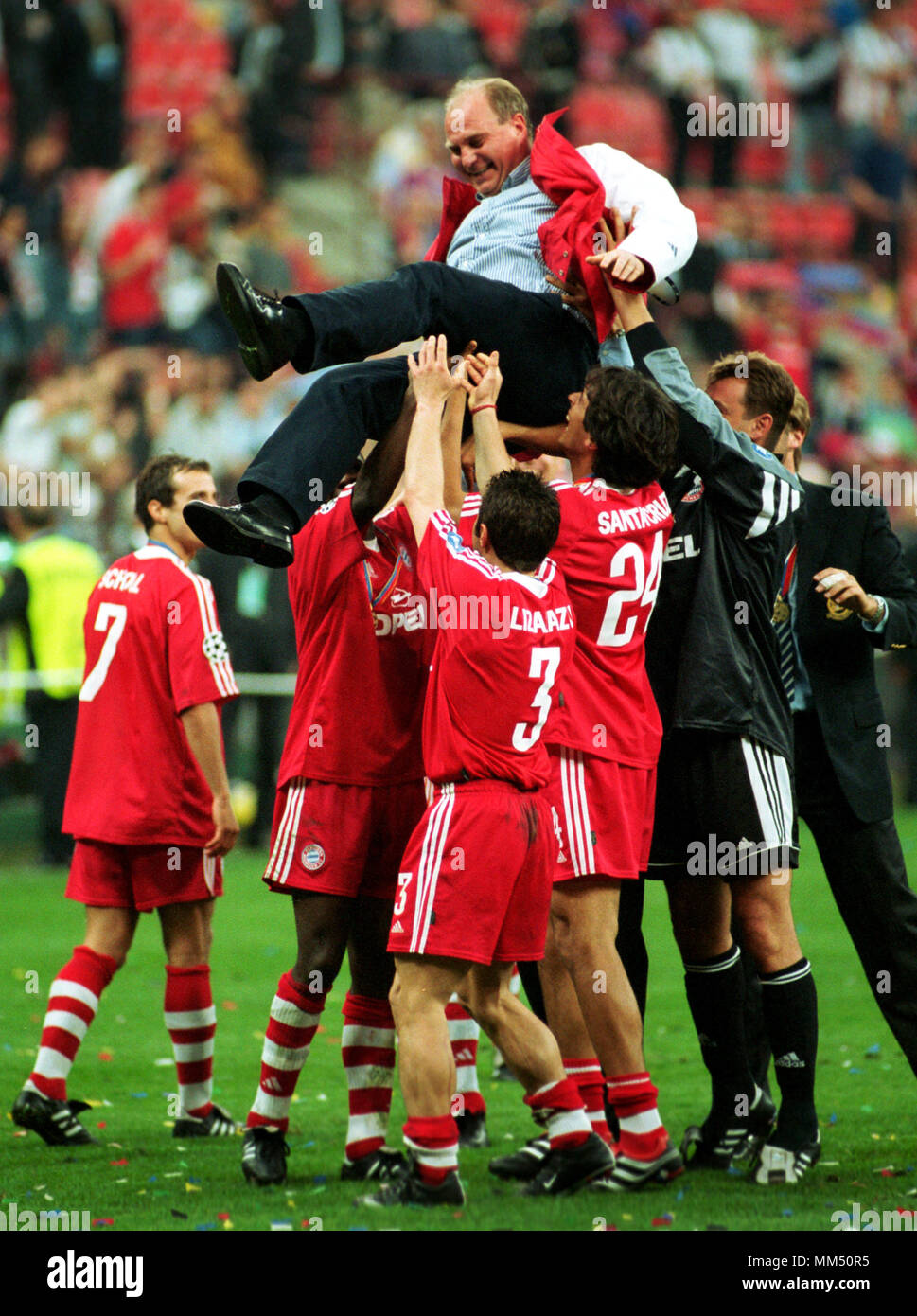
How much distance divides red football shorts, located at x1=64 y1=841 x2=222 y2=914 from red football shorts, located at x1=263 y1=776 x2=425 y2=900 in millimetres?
772

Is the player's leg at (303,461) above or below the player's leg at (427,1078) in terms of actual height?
above

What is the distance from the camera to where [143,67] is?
16203 millimetres

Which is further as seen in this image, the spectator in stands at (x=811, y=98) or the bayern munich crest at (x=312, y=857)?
the spectator in stands at (x=811, y=98)

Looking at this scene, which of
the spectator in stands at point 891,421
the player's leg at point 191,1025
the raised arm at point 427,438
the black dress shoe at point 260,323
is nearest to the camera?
the black dress shoe at point 260,323

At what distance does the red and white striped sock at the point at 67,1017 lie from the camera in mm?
4781

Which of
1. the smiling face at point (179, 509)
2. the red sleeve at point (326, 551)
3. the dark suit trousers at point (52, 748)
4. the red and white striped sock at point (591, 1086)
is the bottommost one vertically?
the red and white striped sock at point (591, 1086)

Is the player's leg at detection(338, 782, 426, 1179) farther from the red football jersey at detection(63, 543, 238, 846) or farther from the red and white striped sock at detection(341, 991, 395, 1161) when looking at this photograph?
the red football jersey at detection(63, 543, 238, 846)

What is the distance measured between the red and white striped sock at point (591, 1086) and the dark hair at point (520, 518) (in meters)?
1.32

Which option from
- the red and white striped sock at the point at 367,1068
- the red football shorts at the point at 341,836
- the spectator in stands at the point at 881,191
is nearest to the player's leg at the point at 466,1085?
the red and white striped sock at the point at 367,1068

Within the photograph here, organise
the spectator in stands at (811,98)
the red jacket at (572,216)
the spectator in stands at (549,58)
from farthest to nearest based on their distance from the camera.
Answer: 1. the spectator in stands at (811,98)
2. the spectator in stands at (549,58)
3. the red jacket at (572,216)

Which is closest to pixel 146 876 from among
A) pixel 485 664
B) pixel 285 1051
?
pixel 285 1051

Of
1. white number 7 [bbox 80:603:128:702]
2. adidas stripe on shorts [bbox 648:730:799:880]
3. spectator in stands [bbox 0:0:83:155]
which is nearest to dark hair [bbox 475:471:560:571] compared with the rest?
adidas stripe on shorts [bbox 648:730:799:880]

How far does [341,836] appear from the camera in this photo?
13.8 ft

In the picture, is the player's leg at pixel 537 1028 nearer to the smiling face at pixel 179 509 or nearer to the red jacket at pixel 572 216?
the red jacket at pixel 572 216
